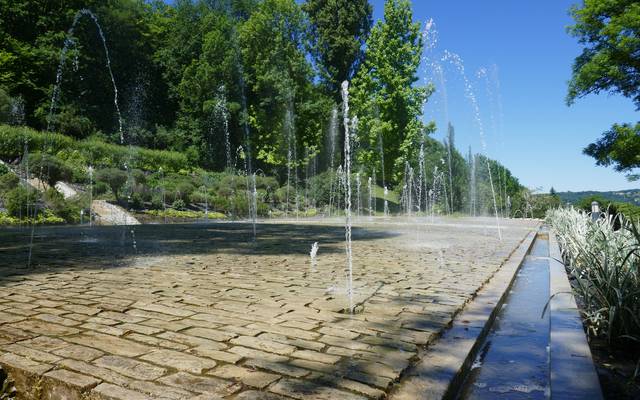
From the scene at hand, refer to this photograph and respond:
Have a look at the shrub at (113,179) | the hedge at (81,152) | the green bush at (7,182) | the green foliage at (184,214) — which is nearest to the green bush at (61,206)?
the green bush at (7,182)

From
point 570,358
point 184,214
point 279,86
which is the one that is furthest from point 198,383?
point 279,86

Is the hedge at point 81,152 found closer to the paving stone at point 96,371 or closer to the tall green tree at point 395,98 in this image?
the tall green tree at point 395,98

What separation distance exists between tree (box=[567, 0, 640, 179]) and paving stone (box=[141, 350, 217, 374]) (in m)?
20.3

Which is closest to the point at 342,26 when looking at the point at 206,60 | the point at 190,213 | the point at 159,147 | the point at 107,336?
the point at 206,60

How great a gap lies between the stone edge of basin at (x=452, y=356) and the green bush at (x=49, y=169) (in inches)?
643

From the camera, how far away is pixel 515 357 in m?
2.77

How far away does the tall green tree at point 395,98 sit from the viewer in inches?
1126

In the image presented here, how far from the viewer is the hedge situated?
18.2 metres

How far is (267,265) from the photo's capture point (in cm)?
617

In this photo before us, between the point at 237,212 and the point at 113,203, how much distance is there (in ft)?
18.7

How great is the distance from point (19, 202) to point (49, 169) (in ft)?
13.6

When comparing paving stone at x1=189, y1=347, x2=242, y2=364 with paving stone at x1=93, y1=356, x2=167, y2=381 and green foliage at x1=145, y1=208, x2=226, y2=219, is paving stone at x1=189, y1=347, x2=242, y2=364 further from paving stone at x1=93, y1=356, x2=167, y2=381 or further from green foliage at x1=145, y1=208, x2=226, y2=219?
green foliage at x1=145, y1=208, x2=226, y2=219

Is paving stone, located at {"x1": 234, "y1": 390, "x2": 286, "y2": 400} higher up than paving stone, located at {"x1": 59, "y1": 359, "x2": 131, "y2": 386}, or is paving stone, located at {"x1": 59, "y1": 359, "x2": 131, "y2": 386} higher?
paving stone, located at {"x1": 59, "y1": 359, "x2": 131, "y2": 386}

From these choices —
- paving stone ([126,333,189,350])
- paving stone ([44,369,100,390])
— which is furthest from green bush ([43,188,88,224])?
paving stone ([44,369,100,390])
